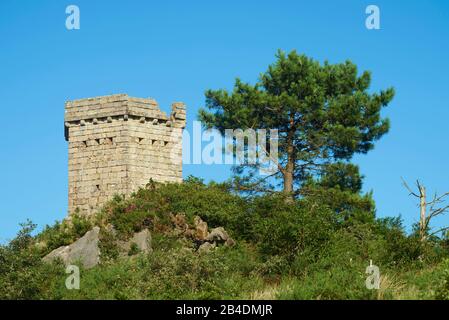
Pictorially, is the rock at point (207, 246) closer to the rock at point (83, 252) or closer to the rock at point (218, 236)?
the rock at point (218, 236)

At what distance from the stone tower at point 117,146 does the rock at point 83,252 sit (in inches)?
88.6

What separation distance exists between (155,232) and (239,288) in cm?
711

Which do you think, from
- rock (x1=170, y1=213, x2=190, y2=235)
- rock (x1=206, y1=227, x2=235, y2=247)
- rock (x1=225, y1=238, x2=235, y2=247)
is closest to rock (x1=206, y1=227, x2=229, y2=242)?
rock (x1=206, y1=227, x2=235, y2=247)

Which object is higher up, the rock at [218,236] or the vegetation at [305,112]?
the vegetation at [305,112]

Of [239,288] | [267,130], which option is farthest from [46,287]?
[267,130]

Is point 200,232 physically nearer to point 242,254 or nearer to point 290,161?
point 242,254

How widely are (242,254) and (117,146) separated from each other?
271 inches

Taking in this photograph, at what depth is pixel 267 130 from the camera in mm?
43531

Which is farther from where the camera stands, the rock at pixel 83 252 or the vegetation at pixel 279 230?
the rock at pixel 83 252

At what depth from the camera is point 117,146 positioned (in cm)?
4050

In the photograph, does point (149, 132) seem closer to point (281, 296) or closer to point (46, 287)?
point (46, 287)

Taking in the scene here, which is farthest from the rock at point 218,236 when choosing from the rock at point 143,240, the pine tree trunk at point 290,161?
the pine tree trunk at point 290,161

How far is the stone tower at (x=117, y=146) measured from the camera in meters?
40.2
